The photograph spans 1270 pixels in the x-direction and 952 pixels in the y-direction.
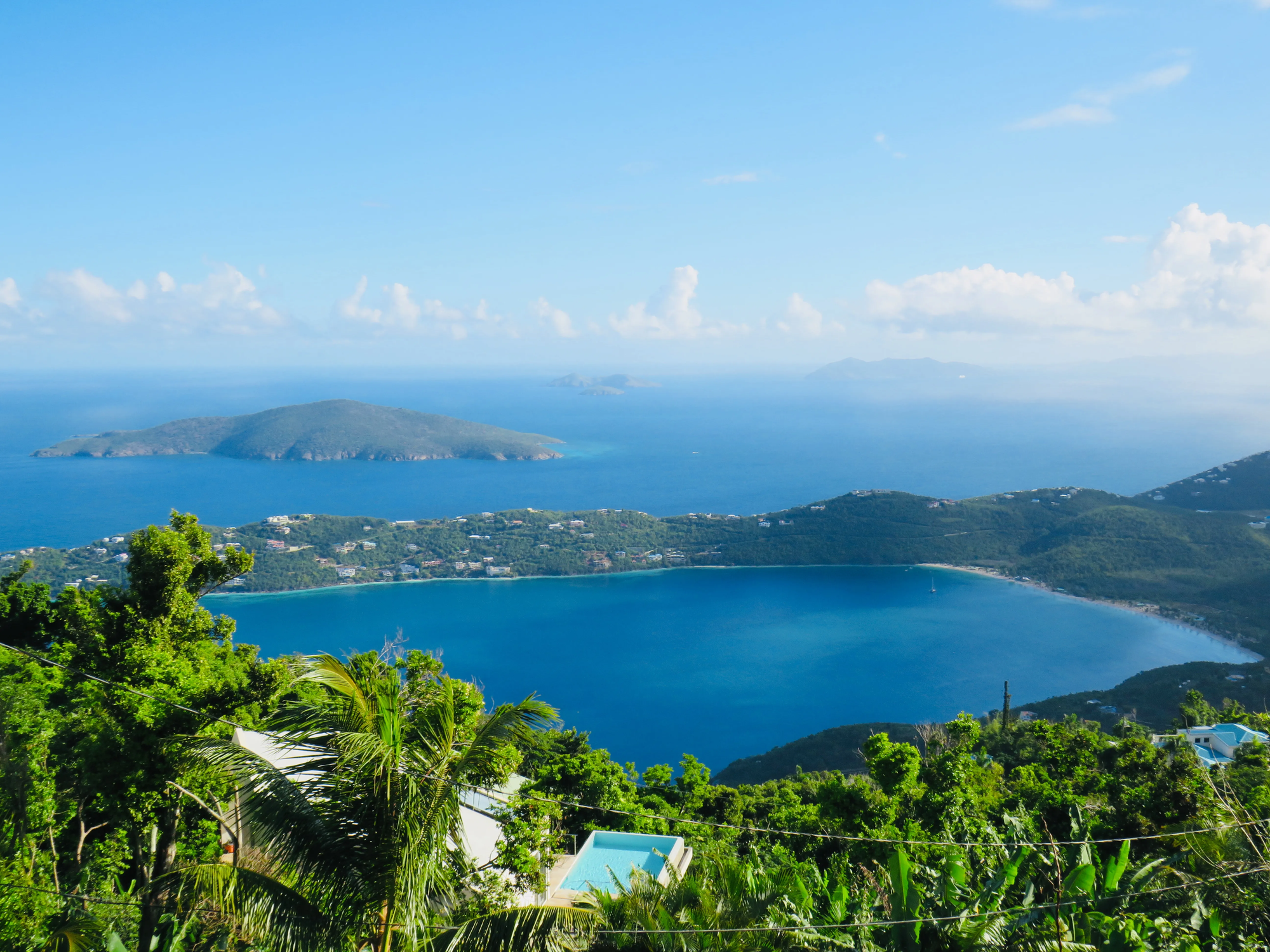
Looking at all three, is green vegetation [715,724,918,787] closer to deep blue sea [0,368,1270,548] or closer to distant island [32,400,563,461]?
deep blue sea [0,368,1270,548]

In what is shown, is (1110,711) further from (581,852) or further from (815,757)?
(581,852)

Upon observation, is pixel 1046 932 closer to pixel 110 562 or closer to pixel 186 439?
pixel 110 562

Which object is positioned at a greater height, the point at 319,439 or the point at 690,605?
the point at 319,439

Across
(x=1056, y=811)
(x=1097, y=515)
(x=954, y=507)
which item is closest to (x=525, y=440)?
(x=954, y=507)

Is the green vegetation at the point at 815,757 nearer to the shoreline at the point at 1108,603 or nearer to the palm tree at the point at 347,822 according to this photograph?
the shoreline at the point at 1108,603

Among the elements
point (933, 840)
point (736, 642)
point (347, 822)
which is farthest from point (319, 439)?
point (347, 822)

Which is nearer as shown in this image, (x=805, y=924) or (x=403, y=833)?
(x=403, y=833)
